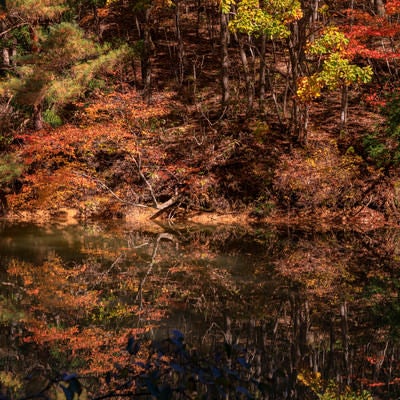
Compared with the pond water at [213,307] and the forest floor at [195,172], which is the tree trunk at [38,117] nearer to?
the forest floor at [195,172]

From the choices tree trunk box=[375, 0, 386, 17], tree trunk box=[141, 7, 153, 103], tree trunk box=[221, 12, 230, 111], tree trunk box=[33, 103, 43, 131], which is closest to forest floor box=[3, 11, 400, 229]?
tree trunk box=[221, 12, 230, 111]

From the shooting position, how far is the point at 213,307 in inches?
396

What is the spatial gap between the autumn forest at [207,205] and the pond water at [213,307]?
0.16 ft

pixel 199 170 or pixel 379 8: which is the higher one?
pixel 379 8

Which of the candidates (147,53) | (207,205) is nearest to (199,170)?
(207,205)

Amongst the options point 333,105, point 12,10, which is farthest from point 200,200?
point 12,10

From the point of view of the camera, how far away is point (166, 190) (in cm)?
2195

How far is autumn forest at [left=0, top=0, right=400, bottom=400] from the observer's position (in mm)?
8195

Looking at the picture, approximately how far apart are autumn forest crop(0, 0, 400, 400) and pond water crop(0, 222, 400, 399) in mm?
49

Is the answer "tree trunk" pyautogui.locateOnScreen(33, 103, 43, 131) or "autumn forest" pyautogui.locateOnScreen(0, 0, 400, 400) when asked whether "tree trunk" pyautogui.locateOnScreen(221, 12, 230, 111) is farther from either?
"tree trunk" pyautogui.locateOnScreen(33, 103, 43, 131)

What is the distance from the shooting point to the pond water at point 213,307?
6.86m

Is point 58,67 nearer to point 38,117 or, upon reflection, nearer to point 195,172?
point 38,117

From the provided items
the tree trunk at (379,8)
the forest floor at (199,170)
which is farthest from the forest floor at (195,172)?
the tree trunk at (379,8)

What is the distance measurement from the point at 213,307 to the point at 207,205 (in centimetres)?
1156
